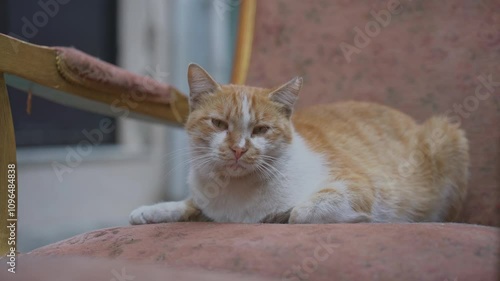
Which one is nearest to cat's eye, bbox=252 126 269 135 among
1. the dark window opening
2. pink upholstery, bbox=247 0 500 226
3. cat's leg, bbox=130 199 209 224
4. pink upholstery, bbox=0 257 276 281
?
cat's leg, bbox=130 199 209 224

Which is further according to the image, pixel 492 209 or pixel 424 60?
pixel 424 60

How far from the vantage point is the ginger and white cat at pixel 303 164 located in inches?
43.4

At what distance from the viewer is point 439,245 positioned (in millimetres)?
869

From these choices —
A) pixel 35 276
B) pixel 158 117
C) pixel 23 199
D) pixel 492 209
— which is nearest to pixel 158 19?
pixel 23 199

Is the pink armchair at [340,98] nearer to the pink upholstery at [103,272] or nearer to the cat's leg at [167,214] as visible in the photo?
the pink upholstery at [103,272]

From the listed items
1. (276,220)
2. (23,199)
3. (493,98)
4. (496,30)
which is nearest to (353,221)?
(276,220)

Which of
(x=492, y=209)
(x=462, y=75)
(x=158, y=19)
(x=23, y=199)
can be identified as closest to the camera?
(x=492, y=209)

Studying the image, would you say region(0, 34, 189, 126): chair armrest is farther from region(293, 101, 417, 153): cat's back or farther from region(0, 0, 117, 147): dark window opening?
region(0, 0, 117, 147): dark window opening

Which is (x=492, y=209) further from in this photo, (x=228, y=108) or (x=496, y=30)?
(x=228, y=108)

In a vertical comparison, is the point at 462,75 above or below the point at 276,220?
above

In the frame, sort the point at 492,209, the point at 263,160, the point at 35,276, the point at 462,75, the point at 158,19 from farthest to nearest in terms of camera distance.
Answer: the point at 158,19, the point at 462,75, the point at 492,209, the point at 263,160, the point at 35,276

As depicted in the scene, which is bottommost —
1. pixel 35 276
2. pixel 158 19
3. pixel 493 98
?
pixel 35 276

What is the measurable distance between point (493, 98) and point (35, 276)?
1.12 meters

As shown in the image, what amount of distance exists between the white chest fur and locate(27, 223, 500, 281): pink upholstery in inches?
5.8
